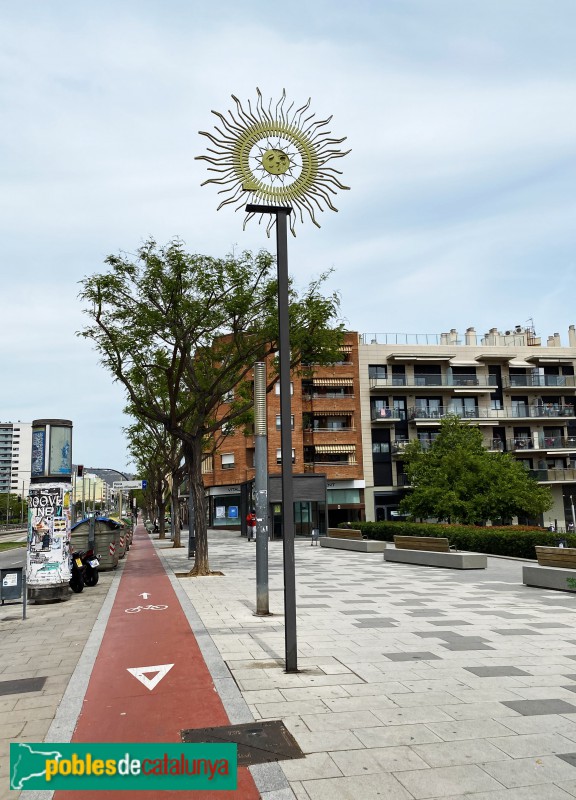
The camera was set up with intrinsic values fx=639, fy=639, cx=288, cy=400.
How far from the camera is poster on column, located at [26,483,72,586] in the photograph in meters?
13.7

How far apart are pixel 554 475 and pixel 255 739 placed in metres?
50.2

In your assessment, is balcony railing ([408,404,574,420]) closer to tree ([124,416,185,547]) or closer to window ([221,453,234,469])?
window ([221,453,234,469])

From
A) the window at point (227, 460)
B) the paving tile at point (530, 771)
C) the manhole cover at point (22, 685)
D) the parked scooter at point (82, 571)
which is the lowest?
the manhole cover at point (22, 685)

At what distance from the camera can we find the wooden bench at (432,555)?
19109 mm

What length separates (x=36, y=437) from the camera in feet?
46.7

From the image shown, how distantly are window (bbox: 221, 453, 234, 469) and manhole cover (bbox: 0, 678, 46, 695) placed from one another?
149ft

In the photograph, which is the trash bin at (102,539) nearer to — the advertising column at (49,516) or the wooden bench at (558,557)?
the advertising column at (49,516)

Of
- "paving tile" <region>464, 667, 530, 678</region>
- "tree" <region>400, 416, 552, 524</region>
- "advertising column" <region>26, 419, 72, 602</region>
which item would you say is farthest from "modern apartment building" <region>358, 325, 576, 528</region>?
"paving tile" <region>464, 667, 530, 678</region>

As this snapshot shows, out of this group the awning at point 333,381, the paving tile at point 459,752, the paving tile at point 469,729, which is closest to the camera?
the paving tile at point 459,752

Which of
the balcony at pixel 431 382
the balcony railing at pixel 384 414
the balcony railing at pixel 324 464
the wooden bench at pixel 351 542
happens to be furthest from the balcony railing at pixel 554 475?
the wooden bench at pixel 351 542

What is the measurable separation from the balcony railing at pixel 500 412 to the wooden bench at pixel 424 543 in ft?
91.0

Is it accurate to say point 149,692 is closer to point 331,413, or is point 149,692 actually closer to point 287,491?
point 287,491

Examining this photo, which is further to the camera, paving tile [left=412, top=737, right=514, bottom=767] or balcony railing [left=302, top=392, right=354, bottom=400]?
balcony railing [left=302, top=392, right=354, bottom=400]

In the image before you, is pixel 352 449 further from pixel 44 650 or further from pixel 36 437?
pixel 44 650
